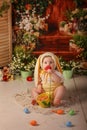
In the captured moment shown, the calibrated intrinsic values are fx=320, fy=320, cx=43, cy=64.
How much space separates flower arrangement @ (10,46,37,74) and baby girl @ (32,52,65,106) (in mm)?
559

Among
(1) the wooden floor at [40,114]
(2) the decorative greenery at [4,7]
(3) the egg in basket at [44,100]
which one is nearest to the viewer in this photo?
(1) the wooden floor at [40,114]

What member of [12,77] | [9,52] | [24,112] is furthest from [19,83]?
[24,112]

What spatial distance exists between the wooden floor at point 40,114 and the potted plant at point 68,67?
0.16m

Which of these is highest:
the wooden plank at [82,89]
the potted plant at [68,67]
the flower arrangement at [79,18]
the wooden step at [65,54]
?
the flower arrangement at [79,18]

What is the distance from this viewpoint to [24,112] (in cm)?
220

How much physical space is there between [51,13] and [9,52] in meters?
0.55

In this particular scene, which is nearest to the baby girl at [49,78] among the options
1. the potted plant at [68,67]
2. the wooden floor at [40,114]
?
the wooden floor at [40,114]

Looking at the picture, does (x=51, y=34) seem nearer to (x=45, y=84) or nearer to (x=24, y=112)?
(x=45, y=84)

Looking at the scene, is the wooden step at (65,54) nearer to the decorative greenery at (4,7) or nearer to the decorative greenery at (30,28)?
the decorative greenery at (30,28)

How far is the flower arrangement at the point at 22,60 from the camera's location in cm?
296

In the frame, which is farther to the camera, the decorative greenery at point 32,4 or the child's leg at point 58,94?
the decorative greenery at point 32,4

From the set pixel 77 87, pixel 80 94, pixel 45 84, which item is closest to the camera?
pixel 45 84

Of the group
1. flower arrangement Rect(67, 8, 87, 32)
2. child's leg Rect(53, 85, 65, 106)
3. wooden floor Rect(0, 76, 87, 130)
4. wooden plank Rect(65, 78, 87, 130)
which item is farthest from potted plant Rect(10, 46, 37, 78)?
child's leg Rect(53, 85, 65, 106)

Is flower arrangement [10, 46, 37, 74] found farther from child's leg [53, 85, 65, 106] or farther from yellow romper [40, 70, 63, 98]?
child's leg [53, 85, 65, 106]
